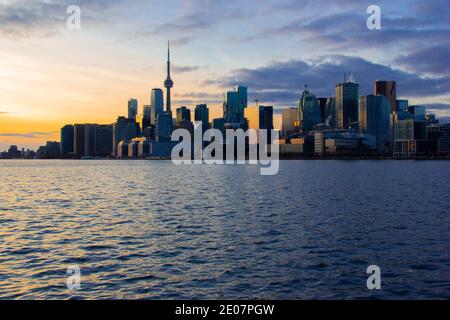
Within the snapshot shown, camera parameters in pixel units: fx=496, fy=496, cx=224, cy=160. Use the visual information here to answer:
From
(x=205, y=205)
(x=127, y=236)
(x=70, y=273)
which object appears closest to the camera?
(x=70, y=273)

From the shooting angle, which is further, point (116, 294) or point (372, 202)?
point (372, 202)

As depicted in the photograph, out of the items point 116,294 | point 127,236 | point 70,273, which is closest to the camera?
point 116,294

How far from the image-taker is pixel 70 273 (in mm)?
32500

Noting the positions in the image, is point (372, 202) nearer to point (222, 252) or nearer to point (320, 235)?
point (320, 235)

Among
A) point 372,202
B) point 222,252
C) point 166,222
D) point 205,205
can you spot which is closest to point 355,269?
point 222,252

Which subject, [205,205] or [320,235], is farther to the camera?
[205,205]

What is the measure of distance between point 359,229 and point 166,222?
2162cm

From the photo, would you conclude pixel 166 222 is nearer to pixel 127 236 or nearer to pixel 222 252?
pixel 127 236

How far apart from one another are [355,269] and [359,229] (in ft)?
60.8

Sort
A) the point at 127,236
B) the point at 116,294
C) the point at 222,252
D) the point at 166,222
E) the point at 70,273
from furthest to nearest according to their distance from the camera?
the point at 166,222 < the point at 127,236 < the point at 222,252 < the point at 70,273 < the point at 116,294

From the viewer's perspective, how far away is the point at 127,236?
155 ft
